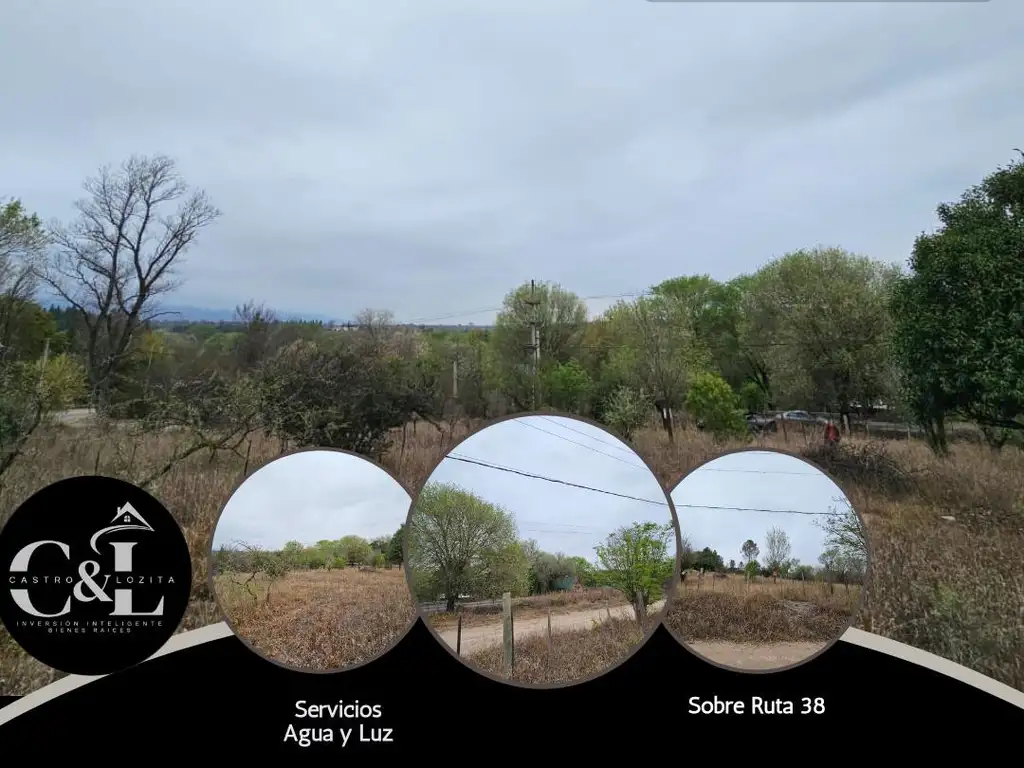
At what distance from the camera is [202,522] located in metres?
2.75

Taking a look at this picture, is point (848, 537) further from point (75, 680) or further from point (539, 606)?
point (75, 680)

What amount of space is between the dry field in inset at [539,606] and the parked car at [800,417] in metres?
1.57

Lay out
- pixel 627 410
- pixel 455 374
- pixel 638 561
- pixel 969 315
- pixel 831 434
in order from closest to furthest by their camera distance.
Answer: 1. pixel 638 561
2. pixel 969 315
3. pixel 831 434
4. pixel 627 410
5. pixel 455 374

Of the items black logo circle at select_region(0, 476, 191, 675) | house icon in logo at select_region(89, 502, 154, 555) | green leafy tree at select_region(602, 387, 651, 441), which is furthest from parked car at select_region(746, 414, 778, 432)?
house icon in logo at select_region(89, 502, 154, 555)

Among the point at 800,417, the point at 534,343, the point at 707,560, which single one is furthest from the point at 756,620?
the point at 534,343

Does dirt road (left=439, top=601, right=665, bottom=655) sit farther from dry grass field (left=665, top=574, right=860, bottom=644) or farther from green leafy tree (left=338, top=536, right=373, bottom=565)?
green leafy tree (left=338, top=536, right=373, bottom=565)

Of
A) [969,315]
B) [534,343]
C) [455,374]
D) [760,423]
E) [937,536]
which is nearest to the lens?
[937,536]

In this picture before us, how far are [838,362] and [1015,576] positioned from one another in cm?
131

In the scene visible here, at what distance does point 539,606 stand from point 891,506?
1785 millimetres

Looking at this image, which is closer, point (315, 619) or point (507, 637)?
point (507, 637)

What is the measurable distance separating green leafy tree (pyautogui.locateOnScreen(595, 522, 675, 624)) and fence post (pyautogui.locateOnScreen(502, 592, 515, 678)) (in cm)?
40

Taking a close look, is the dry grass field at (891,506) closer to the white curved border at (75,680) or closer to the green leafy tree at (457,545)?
the white curved border at (75,680)

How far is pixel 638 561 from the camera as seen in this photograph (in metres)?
2.36

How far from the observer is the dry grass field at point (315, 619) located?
2539mm
